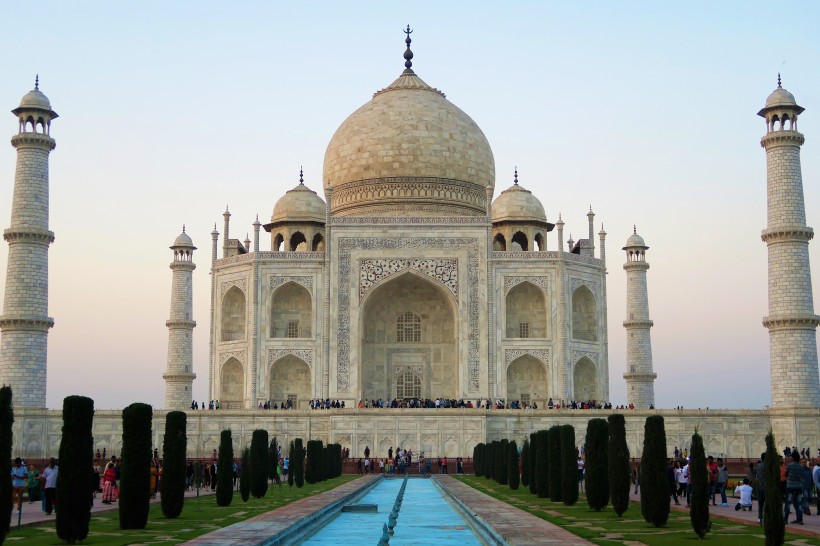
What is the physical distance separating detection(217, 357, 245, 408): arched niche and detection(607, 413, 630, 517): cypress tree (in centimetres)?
1890

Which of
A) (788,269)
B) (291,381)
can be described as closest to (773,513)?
(788,269)

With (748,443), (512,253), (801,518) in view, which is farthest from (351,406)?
(801,518)

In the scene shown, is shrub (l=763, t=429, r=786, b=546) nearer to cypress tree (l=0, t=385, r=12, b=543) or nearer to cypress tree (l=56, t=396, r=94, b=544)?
cypress tree (l=56, t=396, r=94, b=544)

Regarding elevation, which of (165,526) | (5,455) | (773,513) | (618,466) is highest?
(5,455)

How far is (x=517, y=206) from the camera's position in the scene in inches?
1286

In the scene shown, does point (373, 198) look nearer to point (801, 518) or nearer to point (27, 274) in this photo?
point (27, 274)

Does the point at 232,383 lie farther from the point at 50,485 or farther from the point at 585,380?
the point at 50,485

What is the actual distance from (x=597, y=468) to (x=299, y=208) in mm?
21124

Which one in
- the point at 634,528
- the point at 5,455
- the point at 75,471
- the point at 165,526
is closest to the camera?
the point at 5,455

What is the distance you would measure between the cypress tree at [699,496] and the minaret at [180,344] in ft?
78.1

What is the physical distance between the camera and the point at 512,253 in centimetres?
2981

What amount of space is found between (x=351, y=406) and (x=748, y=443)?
10207 mm

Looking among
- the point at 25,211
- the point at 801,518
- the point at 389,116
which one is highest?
the point at 389,116

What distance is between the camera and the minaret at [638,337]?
32.4 meters
